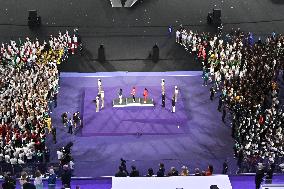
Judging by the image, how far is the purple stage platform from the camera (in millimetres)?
29641

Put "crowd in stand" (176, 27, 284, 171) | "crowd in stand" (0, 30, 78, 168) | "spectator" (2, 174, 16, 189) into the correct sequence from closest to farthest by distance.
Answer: "spectator" (2, 174, 16, 189)
"crowd in stand" (0, 30, 78, 168)
"crowd in stand" (176, 27, 284, 171)

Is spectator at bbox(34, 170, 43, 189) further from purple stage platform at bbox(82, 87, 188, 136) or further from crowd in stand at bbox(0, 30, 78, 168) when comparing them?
purple stage platform at bbox(82, 87, 188, 136)

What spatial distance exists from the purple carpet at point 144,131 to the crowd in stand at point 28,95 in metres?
1.34

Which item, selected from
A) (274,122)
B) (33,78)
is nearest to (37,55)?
(33,78)

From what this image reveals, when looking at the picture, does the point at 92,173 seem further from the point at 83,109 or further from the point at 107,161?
the point at 83,109

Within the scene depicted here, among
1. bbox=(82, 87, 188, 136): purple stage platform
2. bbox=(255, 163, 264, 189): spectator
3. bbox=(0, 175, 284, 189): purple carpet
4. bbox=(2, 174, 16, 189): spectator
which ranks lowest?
bbox=(0, 175, 284, 189): purple carpet

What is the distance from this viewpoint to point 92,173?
88.1 feet

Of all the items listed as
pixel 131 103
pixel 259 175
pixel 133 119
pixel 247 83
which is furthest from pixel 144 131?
pixel 259 175

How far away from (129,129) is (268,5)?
1725 cm

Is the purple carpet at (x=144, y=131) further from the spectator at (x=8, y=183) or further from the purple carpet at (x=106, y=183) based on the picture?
the spectator at (x=8, y=183)

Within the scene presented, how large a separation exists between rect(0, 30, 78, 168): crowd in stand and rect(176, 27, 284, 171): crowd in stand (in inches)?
306

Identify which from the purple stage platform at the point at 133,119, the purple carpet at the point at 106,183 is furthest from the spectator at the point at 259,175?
the purple stage platform at the point at 133,119

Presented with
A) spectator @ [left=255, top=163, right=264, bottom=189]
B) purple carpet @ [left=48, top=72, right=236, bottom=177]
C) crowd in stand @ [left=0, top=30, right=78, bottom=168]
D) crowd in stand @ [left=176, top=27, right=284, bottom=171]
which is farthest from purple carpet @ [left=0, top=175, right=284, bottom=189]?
crowd in stand @ [left=0, top=30, right=78, bottom=168]

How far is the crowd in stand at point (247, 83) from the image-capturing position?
87.9 feet
